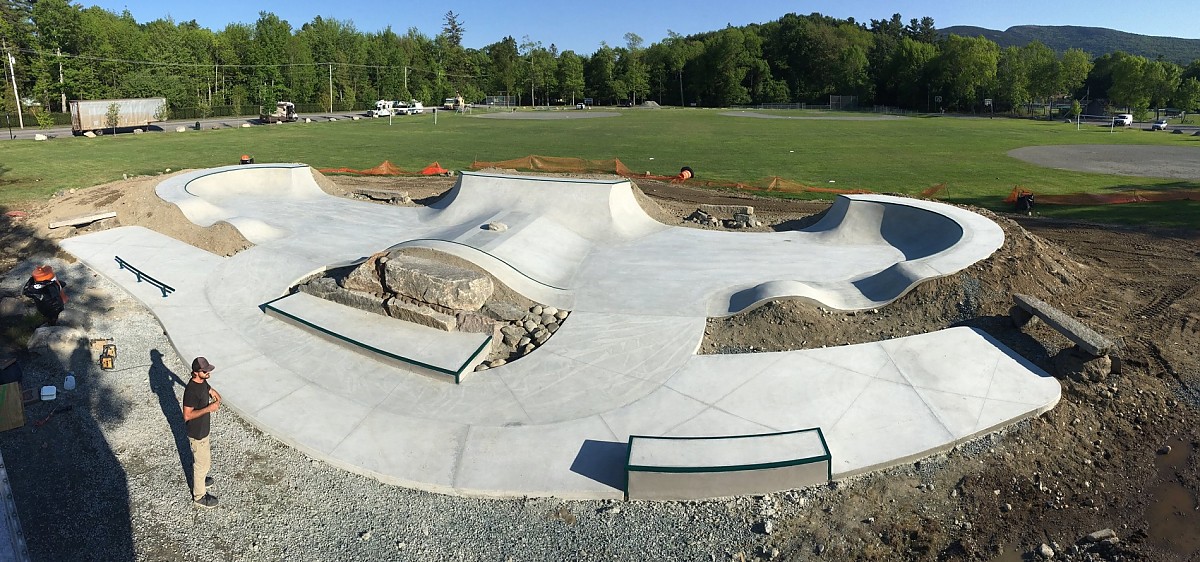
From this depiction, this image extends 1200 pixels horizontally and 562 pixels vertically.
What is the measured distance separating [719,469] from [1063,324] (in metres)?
6.33

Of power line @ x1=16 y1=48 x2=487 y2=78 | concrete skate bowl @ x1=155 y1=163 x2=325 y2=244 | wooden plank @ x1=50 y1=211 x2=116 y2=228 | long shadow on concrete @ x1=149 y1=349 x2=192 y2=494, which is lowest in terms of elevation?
long shadow on concrete @ x1=149 y1=349 x2=192 y2=494

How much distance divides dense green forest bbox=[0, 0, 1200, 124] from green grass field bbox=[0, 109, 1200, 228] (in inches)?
904

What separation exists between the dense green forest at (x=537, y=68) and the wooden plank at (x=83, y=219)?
54.9 m

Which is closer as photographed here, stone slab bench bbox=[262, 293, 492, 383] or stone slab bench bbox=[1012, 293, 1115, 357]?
stone slab bench bbox=[1012, 293, 1115, 357]

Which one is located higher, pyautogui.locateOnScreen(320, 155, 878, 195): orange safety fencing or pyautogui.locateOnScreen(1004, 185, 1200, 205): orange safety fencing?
pyautogui.locateOnScreen(320, 155, 878, 195): orange safety fencing

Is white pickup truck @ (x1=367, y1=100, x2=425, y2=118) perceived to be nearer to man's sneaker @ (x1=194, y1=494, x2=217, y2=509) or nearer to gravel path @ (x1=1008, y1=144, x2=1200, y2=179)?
gravel path @ (x1=1008, y1=144, x2=1200, y2=179)

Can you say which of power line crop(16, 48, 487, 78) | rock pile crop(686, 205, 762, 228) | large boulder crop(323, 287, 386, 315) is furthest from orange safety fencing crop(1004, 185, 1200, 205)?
power line crop(16, 48, 487, 78)

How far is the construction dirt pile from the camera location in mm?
6262

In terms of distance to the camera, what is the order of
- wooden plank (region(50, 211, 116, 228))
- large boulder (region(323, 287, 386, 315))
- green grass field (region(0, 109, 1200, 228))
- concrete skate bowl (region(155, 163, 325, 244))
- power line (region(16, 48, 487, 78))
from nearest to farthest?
large boulder (region(323, 287, 386, 315)) → wooden plank (region(50, 211, 116, 228)) → concrete skate bowl (region(155, 163, 325, 244)) → green grass field (region(0, 109, 1200, 228)) → power line (region(16, 48, 487, 78))

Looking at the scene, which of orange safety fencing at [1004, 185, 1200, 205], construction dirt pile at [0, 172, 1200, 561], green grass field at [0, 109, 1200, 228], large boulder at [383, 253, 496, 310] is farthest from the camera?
green grass field at [0, 109, 1200, 228]

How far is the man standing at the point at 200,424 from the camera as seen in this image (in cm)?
660

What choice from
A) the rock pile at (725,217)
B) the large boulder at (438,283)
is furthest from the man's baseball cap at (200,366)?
the rock pile at (725,217)

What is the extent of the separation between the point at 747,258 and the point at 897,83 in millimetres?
117866

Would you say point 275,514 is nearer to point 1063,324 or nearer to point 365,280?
point 365,280
